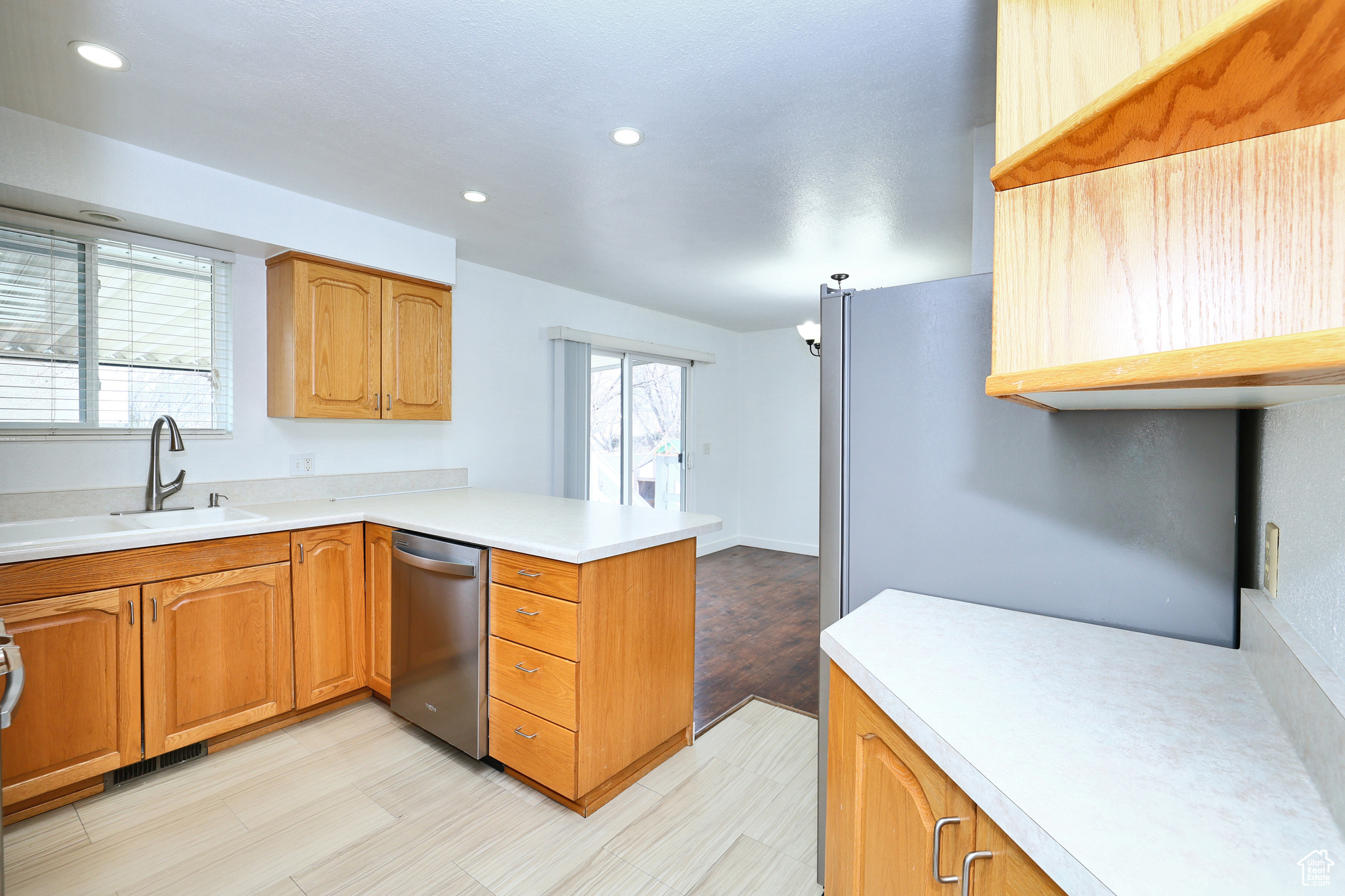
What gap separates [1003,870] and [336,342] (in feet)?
10.3

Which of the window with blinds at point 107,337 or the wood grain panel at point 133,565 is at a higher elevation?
the window with blinds at point 107,337

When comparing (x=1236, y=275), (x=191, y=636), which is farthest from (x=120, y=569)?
(x=1236, y=275)

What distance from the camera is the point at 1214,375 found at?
20.0 inches

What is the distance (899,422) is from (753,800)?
146 cm

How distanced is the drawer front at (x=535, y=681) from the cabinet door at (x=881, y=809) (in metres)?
0.95

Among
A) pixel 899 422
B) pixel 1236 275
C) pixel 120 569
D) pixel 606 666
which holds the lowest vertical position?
pixel 606 666

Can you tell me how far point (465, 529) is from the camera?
2221 millimetres

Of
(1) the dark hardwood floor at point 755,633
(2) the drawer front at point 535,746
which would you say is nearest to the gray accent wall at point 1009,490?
(2) the drawer front at point 535,746

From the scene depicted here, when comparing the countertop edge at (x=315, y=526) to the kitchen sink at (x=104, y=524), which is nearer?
the countertop edge at (x=315, y=526)

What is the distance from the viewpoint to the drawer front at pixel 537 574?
1.92 m

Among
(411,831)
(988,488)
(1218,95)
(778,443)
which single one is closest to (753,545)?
(778,443)

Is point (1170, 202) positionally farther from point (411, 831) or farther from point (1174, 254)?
point (411, 831)

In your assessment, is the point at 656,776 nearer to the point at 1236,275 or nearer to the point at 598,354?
the point at 1236,275

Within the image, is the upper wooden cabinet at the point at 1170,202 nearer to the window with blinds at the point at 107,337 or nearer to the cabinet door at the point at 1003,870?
the cabinet door at the point at 1003,870
